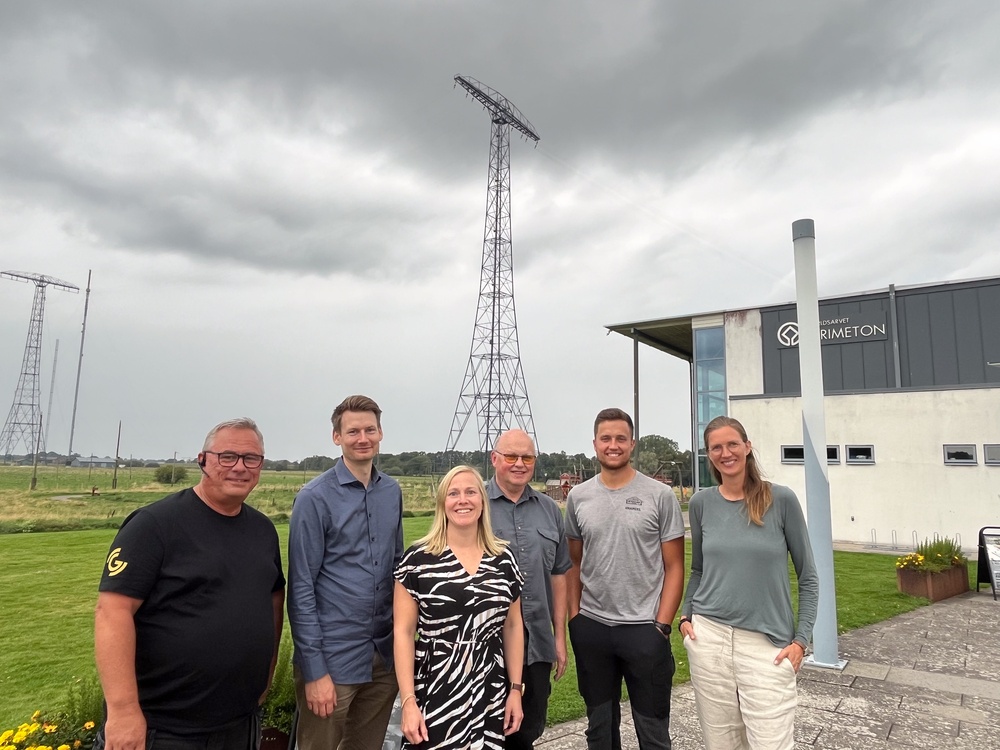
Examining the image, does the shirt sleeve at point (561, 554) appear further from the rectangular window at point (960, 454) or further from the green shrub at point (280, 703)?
the rectangular window at point (960, 454)

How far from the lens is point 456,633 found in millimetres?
2428

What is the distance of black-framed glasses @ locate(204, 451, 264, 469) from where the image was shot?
7.56 feet

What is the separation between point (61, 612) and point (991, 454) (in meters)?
20.2

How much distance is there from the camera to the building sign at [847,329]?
63.8 ft

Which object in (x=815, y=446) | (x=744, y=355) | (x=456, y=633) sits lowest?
(x=456, y=633)

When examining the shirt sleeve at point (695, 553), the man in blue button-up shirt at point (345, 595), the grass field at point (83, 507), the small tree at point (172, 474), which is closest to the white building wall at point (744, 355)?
the grass field at point (83, 507)

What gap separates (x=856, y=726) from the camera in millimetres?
4328

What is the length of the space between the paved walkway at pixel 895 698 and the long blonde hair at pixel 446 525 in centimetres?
212

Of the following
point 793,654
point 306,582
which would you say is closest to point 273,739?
point 306,582

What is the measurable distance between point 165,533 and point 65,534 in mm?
18645

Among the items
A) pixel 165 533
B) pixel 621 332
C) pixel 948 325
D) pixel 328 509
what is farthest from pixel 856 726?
pixel 621 332

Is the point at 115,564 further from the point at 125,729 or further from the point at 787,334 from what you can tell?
the point at 787,334

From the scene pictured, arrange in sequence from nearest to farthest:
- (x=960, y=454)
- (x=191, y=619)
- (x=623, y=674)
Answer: (x=191, y=619) < (x=623, y=674) < (x=960, y=454)

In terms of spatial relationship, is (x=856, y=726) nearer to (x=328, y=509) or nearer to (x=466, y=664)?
(x=466, y=664)
